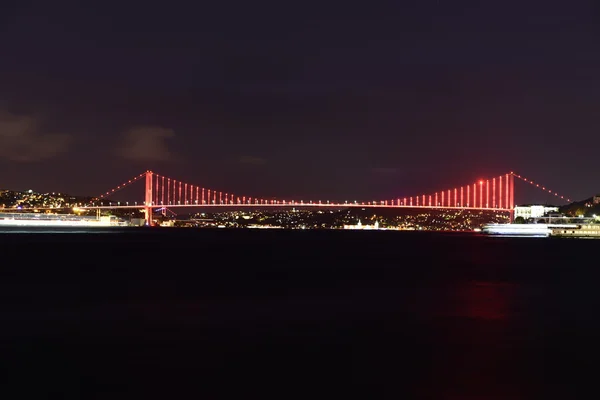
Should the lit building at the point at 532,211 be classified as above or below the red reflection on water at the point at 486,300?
above

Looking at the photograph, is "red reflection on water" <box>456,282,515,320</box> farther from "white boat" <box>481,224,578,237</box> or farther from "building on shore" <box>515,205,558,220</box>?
"building on shore" <box>515,205,558,220</box>

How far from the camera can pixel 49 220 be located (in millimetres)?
114125

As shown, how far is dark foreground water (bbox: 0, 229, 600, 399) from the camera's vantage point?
32.0 ft

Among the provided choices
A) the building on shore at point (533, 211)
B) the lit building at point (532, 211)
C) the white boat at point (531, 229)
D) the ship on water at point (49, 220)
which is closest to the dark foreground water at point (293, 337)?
the white boat at point (531, 229)

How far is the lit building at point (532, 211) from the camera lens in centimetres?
11272

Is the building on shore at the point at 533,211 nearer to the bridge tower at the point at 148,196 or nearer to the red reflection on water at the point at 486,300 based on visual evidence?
the bridge tower at the point at 148,196

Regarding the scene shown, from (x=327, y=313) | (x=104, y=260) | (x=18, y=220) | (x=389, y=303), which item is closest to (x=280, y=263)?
(x=104, y=260)

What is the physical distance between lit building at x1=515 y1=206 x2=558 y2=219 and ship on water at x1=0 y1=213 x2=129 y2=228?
64.0 meters

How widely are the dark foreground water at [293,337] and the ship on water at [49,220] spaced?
90.3 meters

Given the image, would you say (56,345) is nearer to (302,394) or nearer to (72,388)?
(72,388)

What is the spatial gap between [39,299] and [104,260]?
53.0ft

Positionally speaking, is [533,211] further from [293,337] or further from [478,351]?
[478,351]

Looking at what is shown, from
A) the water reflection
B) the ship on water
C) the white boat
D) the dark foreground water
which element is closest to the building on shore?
the white boat

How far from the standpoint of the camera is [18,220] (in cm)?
11256
